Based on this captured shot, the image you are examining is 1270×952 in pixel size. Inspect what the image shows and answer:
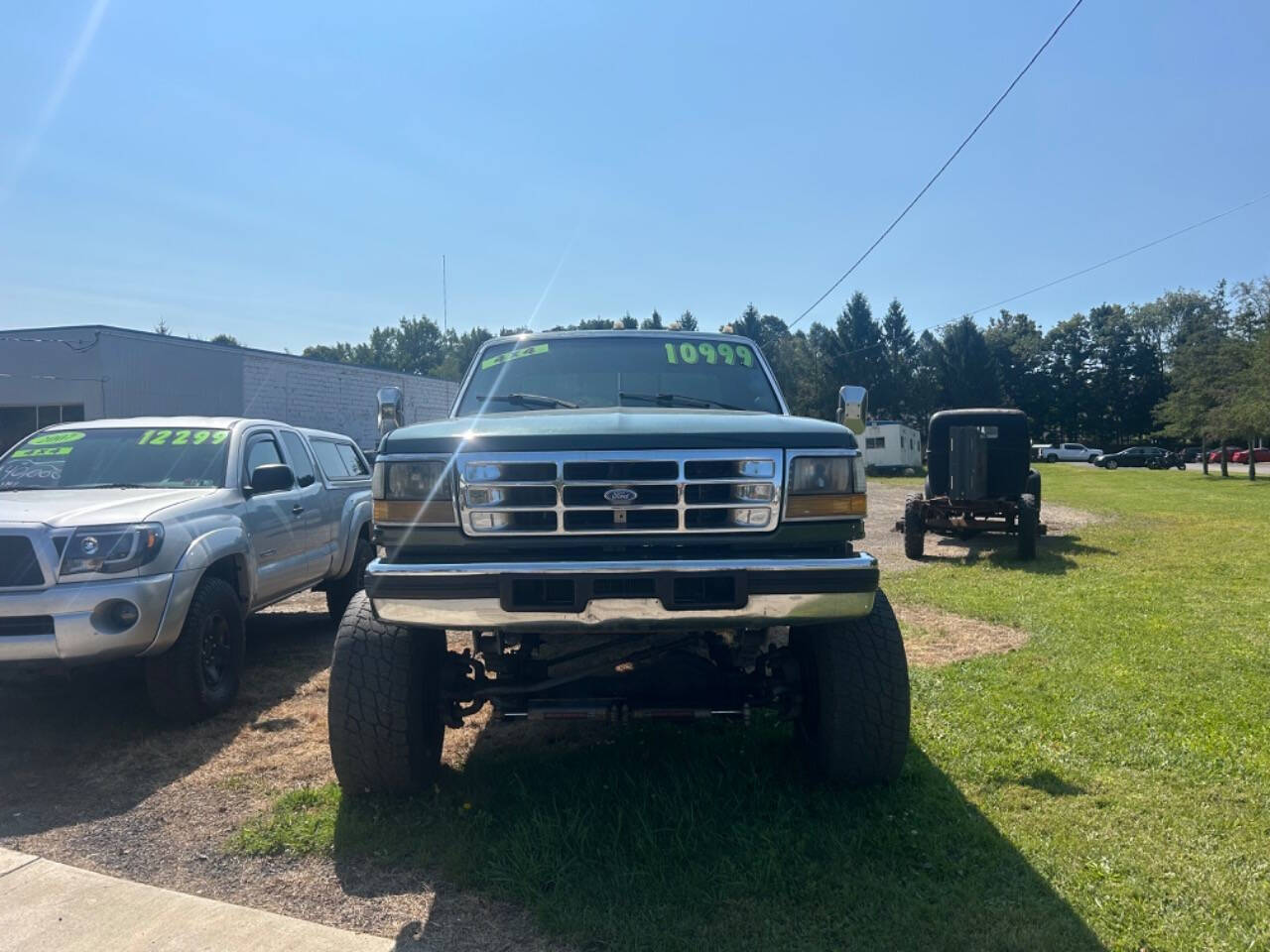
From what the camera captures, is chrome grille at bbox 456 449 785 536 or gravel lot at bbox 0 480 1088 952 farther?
chrome grille at bbox 456 449 785 536

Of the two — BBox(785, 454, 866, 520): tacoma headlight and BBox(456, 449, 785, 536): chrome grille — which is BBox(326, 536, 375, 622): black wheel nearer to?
BBox(456, 449, 785, 536): chrome grille

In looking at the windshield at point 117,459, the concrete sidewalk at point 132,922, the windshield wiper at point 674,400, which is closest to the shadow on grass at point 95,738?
the concrete sidewalk at point 132,922

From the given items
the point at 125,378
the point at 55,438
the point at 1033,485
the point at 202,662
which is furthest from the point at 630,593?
the point at 125,378

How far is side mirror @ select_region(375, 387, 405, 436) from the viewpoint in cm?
499

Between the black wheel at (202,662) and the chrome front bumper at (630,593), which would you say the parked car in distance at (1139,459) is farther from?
the chrome front bumper at (630,593)

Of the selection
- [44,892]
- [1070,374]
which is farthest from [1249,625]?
[1070,374]

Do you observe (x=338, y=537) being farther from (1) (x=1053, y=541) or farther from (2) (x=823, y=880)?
(1) (x=1053, y=541)

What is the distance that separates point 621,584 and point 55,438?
4887 mm

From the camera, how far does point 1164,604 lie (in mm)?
7777

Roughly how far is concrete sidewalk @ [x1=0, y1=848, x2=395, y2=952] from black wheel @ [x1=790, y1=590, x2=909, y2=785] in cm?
180

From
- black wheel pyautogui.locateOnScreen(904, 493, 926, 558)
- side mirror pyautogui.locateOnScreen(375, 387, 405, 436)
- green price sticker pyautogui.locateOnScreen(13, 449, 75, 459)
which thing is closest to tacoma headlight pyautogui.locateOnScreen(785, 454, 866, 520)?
side mirror pyautogui.locateOnScreen(375, 387, 405, 436)

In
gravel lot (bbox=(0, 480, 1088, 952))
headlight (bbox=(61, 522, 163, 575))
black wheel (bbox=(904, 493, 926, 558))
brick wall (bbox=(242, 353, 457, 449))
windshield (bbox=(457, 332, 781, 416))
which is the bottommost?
gravel lot (bbox=(0, 480, 1088, 952))

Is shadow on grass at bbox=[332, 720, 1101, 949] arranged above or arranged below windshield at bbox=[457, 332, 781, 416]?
below

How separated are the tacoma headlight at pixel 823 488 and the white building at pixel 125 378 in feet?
54.2
